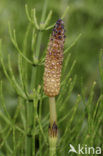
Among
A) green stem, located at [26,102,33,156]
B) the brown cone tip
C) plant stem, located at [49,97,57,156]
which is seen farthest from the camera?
green stem, located at [26,102,33,156]

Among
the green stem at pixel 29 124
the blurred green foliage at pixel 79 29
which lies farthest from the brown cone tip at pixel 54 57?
the blurred green foliage at pixel 79 29

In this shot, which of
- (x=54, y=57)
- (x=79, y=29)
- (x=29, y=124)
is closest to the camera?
(x=54, y=57)

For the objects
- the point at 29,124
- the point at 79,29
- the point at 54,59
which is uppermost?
the point at 79,29

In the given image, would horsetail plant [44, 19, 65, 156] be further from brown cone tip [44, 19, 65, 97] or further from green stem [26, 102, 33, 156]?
green stem [26, 102, 33, 156]

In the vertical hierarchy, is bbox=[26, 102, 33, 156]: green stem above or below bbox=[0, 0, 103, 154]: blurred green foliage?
below

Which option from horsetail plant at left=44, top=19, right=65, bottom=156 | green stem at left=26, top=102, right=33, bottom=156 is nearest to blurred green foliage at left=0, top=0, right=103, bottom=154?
green stem at left=26, top=102, right=33, bottom=156

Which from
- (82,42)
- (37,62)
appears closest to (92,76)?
(82,42)

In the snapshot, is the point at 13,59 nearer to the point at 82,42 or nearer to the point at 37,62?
the point at 82,42

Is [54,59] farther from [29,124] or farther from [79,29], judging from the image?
[79,29]

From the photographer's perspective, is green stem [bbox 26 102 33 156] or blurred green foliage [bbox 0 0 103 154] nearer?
green stem [bbox 26 102 33 156]

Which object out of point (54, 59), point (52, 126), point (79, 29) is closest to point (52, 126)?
point (52, 126)
